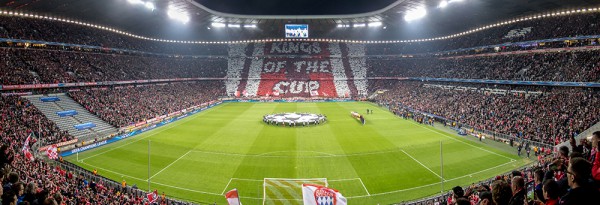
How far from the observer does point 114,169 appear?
25312mm

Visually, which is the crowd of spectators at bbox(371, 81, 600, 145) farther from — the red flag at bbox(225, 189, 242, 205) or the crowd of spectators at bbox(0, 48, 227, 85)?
the crowd of spectators at bbox(0, 48, 227, 85)

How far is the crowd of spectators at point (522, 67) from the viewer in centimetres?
3647

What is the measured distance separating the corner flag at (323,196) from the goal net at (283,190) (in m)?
9.42

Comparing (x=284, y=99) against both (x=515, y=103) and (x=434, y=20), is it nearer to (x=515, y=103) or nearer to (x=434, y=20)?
(x=434, y=20)

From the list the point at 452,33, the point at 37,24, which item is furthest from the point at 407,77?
the point at 37,24

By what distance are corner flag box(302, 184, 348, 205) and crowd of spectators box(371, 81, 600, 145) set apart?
22785 millimetres

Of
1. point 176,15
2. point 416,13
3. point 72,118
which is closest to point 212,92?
point 176,15

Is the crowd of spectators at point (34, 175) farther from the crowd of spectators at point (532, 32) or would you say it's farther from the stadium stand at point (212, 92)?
the crowd of spectators at point (532, 32)

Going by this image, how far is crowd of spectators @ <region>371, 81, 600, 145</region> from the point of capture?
29844 mm

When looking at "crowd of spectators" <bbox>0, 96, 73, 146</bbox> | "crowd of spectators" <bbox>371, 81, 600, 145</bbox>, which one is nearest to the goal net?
"crowd of spectators" <bbox>371, 81, 600, 145</bbox>

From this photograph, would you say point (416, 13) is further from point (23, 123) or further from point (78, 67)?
point (23, 123)

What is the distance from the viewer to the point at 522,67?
4488cm

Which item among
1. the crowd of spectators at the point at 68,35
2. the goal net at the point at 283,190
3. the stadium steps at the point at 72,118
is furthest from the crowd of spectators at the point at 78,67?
the goal net at the point at 283,190

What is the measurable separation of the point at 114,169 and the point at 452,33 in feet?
240
